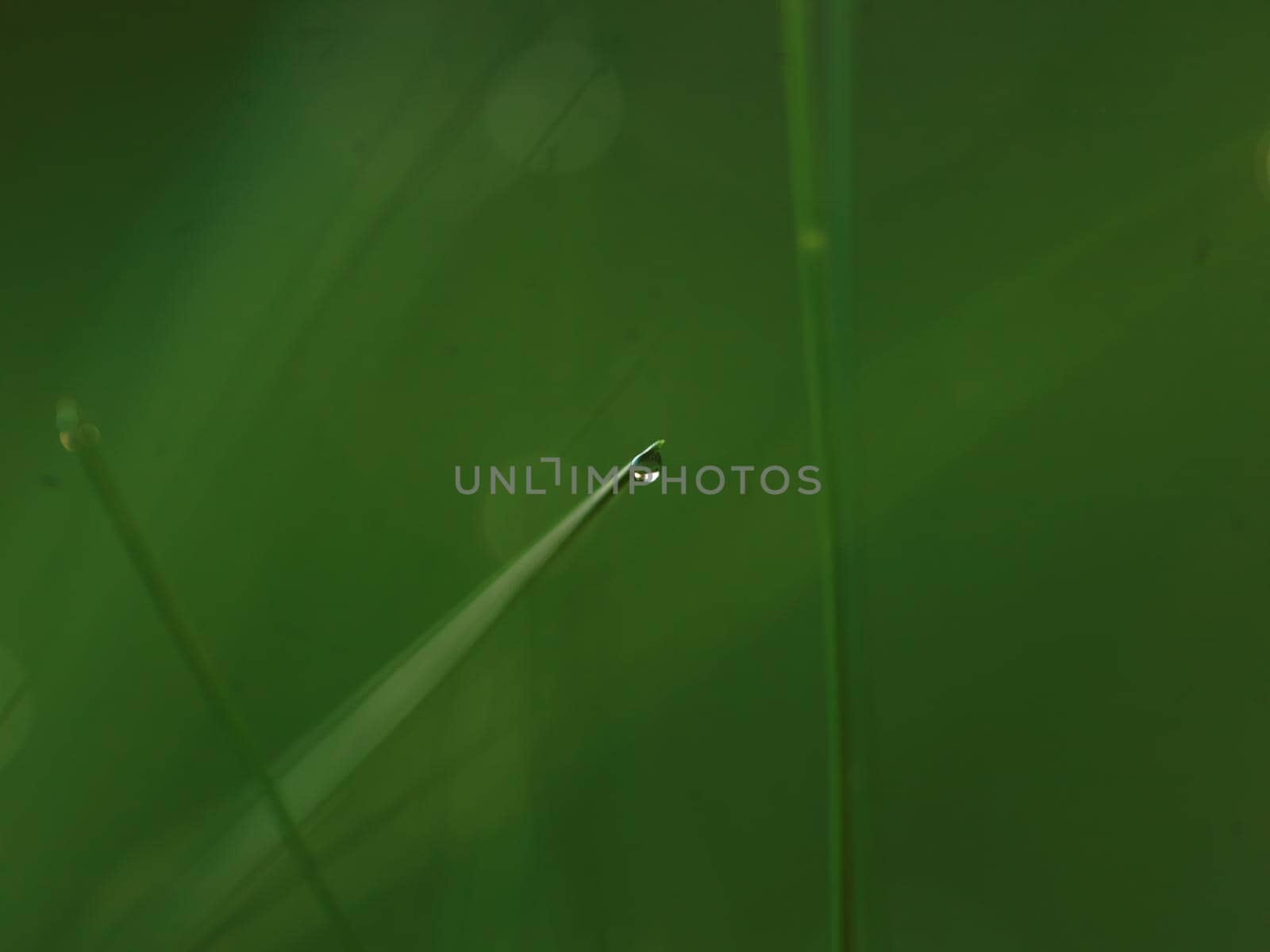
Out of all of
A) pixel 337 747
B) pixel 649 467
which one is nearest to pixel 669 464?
pixel 649 467

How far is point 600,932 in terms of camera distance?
52 centimetres

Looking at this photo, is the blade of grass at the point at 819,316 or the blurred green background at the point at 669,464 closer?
the blade of grass at the point at 819,316

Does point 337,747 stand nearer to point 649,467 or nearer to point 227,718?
point 227,718

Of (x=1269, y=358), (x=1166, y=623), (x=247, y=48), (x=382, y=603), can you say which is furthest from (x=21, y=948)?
(x=1269, y=358)

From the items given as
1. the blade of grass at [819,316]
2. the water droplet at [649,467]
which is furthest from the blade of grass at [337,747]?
the blade of grass at [819,316]

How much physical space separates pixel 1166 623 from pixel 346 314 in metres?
0.53

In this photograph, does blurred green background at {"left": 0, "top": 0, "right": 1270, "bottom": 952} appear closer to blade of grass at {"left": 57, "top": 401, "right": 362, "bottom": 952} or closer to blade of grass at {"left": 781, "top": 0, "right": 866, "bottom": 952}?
blade of grass at {"left": 57, "top": 401, "right": 362, "bottom": 952}

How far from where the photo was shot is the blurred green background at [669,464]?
514 millimetres

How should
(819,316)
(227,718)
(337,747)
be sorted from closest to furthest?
(819,316)
(227,718)
(337,747)

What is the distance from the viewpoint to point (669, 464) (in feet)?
1.72

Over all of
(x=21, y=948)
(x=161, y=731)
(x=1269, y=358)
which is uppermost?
(x=1269, y=358)

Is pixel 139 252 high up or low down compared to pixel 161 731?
up

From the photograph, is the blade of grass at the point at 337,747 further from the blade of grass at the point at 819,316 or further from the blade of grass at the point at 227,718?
the blade of grass at the point at 819,316

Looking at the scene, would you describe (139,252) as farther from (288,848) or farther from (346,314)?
(288,848)
